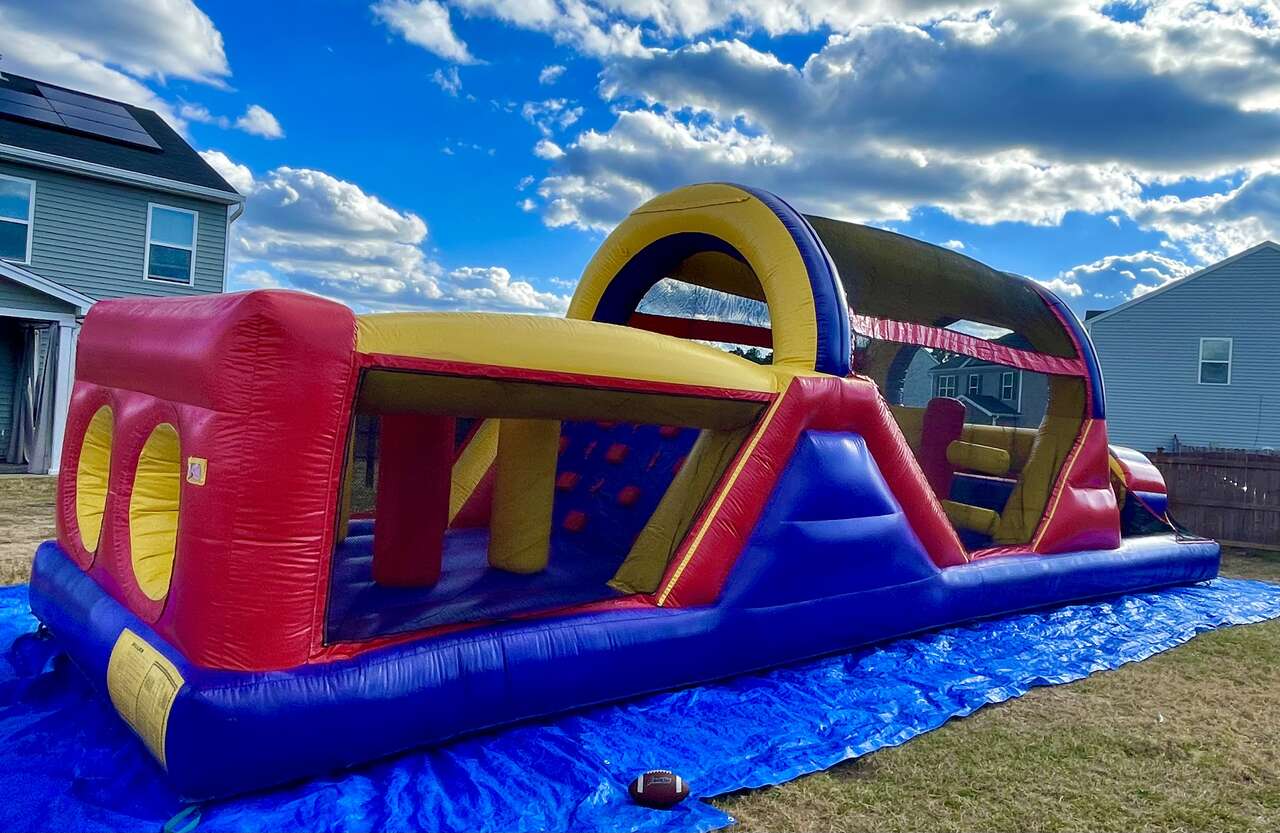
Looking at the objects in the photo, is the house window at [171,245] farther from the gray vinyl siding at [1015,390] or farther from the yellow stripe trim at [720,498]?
the yellow stripe trim at [720,498]

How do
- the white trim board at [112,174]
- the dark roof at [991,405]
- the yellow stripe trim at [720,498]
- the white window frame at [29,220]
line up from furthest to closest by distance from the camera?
the white window frame at [29,220]
the white trim board at [112,174]
the dark roof at [991,405]
the yellow stripe trim at [720,498]

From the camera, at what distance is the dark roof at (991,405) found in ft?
20.0

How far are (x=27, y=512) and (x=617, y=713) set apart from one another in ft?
22.2

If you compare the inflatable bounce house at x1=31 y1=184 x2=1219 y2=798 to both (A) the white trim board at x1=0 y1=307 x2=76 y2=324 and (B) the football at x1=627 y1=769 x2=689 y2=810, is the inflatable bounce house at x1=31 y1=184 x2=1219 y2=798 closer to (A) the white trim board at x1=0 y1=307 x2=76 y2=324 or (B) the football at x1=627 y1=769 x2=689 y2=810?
(B) the football at x1=627 y1=769 x2=689 y2=810

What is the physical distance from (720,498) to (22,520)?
21.3 ft

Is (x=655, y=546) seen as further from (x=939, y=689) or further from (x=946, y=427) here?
(x=946, y=427)

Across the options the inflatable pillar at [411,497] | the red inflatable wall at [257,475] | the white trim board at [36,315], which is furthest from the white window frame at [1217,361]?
the white trim board at [36,315]

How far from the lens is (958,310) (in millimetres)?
5645

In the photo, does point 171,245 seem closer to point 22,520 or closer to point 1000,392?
point 22,520

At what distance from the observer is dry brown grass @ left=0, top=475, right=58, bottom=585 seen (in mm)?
5617

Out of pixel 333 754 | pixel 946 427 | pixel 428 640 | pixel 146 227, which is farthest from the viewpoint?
pixel 146 227

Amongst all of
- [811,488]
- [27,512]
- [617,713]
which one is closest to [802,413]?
[811,488]

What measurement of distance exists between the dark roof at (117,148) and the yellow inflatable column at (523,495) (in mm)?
9648

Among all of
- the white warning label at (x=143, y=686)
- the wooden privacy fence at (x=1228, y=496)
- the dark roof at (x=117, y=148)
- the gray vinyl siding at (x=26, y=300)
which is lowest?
the white warning label at (x=143, y=686)
